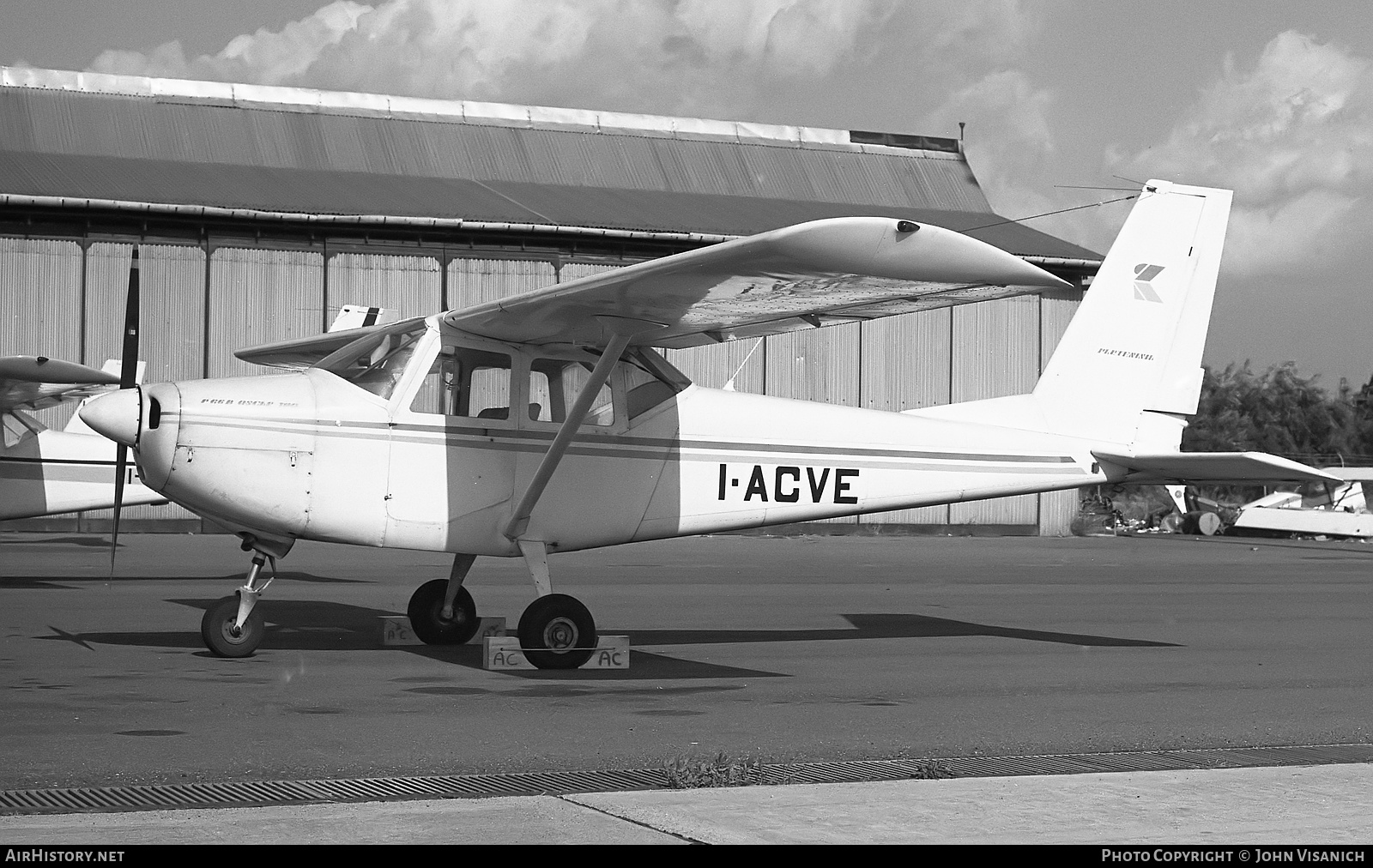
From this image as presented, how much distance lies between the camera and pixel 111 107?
1400 inches

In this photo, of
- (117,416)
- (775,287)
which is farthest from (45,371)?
(775,287)

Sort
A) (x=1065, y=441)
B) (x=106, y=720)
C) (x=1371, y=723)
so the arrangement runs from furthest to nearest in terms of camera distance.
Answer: (x=1065, y=441) → (x=1371, y=723) → (x=106, y=720)

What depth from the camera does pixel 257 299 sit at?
32.3 meters

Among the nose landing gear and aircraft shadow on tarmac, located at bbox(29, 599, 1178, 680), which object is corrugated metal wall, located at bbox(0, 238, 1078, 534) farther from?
the nose landing gear

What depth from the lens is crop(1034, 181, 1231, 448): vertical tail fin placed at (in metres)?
12.1

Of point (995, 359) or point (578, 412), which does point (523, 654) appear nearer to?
point (578, 412)

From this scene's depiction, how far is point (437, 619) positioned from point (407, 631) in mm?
332

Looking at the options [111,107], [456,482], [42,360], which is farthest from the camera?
[111,107]

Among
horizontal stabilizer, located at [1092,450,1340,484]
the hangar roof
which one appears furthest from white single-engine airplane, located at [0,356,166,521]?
the hangar roof

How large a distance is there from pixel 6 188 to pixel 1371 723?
29.7 m

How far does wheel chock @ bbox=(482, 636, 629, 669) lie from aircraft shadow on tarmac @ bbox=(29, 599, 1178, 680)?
0.19 feet

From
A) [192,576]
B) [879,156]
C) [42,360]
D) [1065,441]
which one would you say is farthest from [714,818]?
[879,156]

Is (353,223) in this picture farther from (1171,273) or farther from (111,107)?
(1171,273)

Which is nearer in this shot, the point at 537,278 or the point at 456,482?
the point at 456,482
